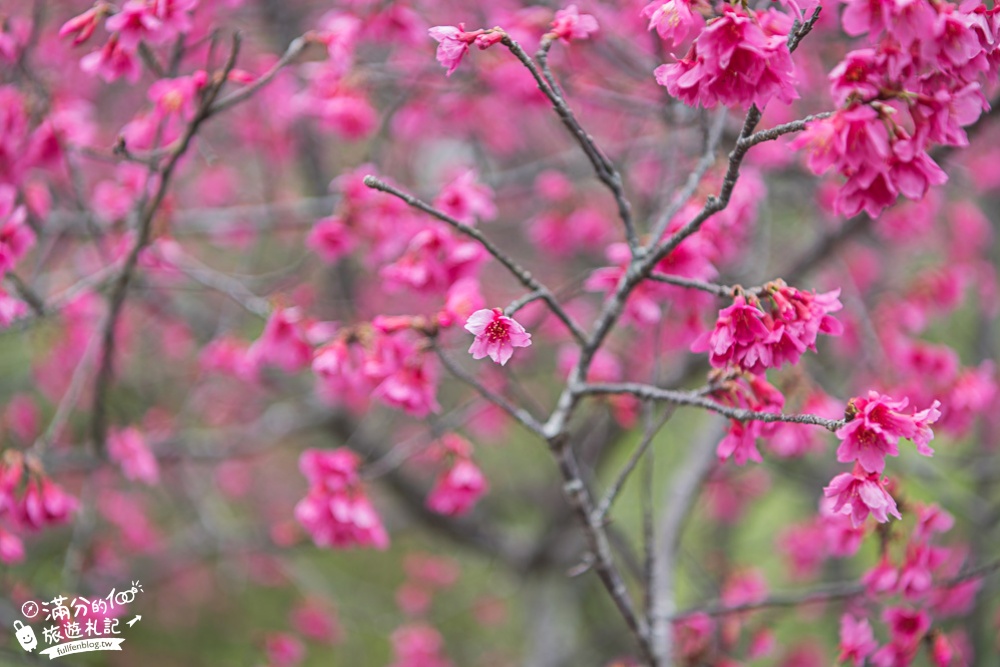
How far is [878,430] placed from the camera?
3.74 ft

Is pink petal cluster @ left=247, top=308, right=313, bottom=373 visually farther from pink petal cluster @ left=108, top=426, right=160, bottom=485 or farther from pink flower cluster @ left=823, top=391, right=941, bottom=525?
pink flower cluster @ left=823, top=391, right=941, bottom=525

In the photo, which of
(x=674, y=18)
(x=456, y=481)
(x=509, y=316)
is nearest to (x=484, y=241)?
(x=509, y=316)

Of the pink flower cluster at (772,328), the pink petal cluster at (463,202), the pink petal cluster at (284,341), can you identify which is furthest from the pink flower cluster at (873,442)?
the pink petal cluster at (284,341)

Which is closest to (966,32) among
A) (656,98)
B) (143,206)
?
(656,98)

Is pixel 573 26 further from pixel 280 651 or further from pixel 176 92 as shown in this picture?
pixel 280 651

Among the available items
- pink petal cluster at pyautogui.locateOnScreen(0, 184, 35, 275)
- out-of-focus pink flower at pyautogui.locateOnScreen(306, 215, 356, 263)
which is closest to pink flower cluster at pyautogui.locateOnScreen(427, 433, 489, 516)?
out-of-focus pink flower at pyautogui.locateOnScreen(306, 215, 356, 263)

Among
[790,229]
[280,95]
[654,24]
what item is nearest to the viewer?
[654,24]

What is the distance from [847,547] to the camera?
73.1 inches

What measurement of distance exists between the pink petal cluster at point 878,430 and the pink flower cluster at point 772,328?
5.2 inches

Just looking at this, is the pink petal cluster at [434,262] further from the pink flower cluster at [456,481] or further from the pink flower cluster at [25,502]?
the pink flower cluster at [25,502]

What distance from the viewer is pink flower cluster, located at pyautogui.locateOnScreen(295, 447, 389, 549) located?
1.85 meters

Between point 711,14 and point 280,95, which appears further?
point 280,95

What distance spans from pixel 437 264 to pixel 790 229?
3484 mm

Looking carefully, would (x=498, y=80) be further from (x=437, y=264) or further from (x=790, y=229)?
(x=790, y=229)
